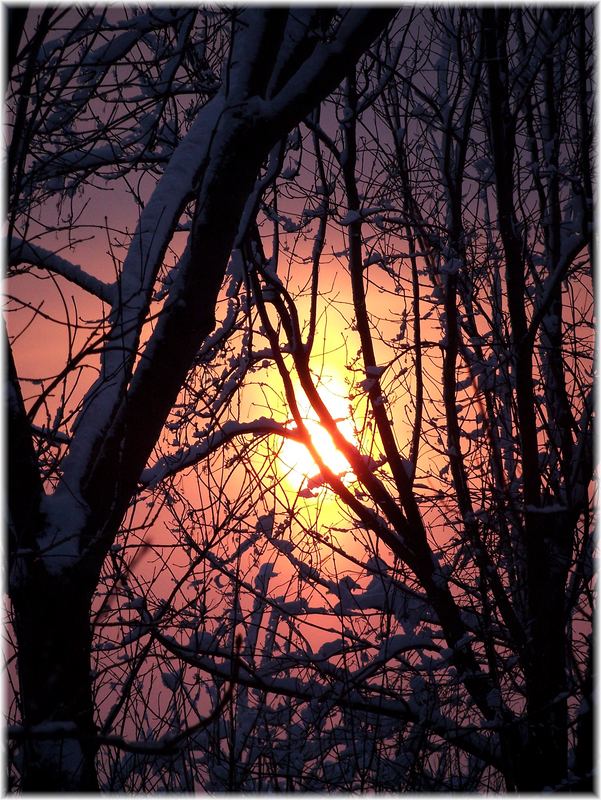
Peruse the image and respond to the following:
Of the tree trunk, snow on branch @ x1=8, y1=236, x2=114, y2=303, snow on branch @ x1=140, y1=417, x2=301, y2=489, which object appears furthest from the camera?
snow on branch @ x1=140, y1=417, x2=301, y2=489

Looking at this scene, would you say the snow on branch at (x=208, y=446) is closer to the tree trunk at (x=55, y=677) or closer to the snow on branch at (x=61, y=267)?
the snow on branch at (x=61, y=267)

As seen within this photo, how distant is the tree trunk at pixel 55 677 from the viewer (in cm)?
299

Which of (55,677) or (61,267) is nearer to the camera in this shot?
(55,677)

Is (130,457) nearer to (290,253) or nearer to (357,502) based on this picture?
(357,502)

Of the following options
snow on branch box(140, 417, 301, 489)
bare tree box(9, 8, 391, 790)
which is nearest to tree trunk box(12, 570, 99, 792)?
bare tree box(9, 8, 391, 790)

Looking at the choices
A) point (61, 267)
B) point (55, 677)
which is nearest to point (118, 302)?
point (61, 267)

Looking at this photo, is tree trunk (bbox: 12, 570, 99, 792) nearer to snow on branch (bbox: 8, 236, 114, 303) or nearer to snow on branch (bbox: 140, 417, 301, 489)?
snow on branch (bbox: 8, 236, 114, 303)

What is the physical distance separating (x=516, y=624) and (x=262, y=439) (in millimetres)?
2231

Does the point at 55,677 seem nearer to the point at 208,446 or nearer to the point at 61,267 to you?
the point at 61,267

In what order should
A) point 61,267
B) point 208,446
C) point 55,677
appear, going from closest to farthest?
point 55,677, point 61,267, point 208,446

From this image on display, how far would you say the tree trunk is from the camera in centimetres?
299

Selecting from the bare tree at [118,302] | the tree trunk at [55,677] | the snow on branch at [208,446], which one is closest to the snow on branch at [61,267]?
the bare tree at [118,302]

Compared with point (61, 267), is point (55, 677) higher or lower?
lower

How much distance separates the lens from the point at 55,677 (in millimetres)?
2980
